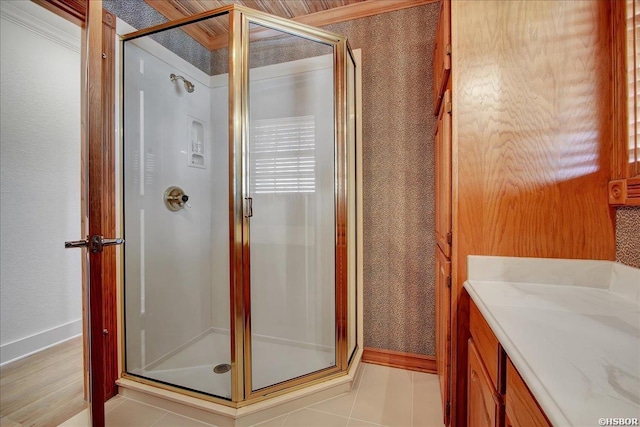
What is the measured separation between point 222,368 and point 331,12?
2.59 m

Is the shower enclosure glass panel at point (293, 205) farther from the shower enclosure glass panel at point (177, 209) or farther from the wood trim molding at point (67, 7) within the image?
the wood trim molding at point (67, 7)

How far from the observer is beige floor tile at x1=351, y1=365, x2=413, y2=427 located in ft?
4.68

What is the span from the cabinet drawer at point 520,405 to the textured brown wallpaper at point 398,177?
1.25 meters

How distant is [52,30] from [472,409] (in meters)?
3.12

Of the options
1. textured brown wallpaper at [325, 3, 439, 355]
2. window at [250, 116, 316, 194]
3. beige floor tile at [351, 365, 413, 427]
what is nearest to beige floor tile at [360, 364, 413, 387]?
beige floor tile at [351, 365, 413, 427]

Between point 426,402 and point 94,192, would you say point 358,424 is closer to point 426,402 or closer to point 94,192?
point 426,402

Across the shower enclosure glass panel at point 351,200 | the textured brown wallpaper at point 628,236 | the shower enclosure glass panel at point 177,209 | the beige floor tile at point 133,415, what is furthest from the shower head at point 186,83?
the textured brown wallpaper at point 628,236

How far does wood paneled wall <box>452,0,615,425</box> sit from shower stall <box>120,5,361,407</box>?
0.76 m

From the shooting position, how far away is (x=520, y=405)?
1.89 ft

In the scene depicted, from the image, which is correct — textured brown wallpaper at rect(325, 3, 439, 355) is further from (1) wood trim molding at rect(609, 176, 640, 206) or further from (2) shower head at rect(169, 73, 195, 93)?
(2) shower head at rect(169, 73, 195, 93)

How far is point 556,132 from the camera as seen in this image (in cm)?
105

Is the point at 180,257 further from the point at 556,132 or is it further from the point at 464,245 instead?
the point at 556,132

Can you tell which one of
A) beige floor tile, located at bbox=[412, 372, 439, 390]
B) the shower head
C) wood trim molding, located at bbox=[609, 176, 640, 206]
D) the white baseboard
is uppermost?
the shower head

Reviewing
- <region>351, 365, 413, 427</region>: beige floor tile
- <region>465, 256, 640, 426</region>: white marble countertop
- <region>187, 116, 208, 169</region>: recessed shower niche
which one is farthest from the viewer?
<region>187, 116, 208, 169</region>: recessed shower niche
